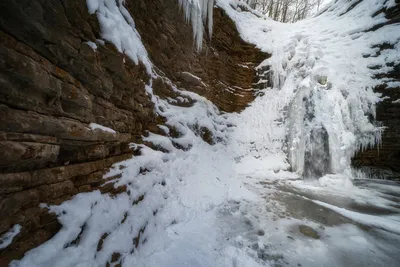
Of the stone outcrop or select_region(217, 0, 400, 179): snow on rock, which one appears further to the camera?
select_region(217, 0, 400, 179): snow on rock

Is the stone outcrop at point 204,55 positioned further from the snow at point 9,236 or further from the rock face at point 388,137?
the rock face at point 388,137

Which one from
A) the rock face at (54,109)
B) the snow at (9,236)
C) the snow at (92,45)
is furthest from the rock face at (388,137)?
the snow at (9,236)

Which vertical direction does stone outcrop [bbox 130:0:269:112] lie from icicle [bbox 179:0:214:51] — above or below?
below

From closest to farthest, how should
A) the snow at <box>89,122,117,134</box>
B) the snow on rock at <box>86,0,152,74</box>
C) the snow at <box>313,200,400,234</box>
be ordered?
the snow at <box>89,122,117,134</box>, the snow on rock at <box>86,0,152,74</box>, the snow at <box>313,200,400,234</box>

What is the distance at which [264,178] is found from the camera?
5188mm

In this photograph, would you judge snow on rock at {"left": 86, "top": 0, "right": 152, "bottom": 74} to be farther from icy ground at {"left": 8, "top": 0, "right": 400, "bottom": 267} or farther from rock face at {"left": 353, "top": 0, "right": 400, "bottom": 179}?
rock face at {"left": 353, "top": 0, "right": 400, "bottom": 179}

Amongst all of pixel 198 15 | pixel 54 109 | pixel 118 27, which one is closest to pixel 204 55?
pixel 198 15

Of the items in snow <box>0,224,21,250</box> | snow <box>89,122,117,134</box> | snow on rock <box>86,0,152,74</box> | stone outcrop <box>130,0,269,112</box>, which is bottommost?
snow <box>0,224,21,250</box>

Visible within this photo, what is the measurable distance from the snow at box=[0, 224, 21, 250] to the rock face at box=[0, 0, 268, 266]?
2 cm

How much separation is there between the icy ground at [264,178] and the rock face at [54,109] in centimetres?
16

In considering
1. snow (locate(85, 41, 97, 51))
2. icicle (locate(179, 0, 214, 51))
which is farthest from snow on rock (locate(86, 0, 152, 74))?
icicle (locate(179, 0, 214, 51))

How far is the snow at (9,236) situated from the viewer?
3.13ft

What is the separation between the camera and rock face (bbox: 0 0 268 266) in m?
1.05

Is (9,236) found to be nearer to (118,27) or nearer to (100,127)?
(100,127)
